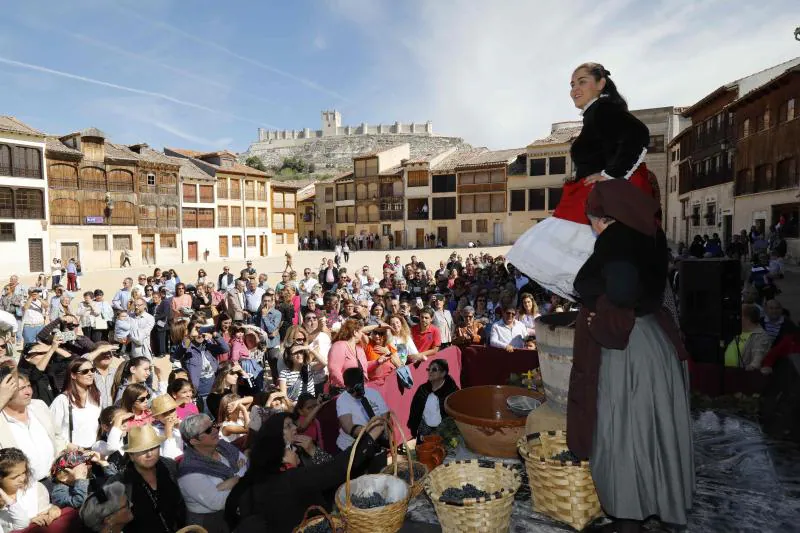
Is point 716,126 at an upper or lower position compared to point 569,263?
upper

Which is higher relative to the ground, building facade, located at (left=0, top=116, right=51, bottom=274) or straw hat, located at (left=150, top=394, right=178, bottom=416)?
building facade, located at (left=0, top=116, right=51, bottom=274)

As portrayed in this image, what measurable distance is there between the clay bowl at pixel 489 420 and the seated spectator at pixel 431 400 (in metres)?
1.09

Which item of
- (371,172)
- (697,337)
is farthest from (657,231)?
(371,172)

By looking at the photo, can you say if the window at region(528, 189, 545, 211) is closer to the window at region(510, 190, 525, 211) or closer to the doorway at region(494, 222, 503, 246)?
the window at region(510, 190, 525, 211)

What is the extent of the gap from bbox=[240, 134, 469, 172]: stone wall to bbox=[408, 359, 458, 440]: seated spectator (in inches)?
4197

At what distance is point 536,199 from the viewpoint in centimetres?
5191

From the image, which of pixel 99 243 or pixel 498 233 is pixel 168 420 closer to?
pixel 99 243

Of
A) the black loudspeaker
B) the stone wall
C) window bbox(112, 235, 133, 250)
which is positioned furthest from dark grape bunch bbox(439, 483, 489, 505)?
the stone wall

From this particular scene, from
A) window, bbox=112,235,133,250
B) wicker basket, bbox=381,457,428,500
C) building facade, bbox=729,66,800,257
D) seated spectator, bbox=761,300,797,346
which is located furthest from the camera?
window, bbox=112,235,133,250

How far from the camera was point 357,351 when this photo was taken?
23.9 feet

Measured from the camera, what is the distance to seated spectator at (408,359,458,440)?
5.84m

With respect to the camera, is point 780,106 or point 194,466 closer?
point 194,466

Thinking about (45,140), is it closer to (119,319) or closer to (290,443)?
(119,319)

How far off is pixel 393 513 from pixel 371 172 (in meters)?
59.8
